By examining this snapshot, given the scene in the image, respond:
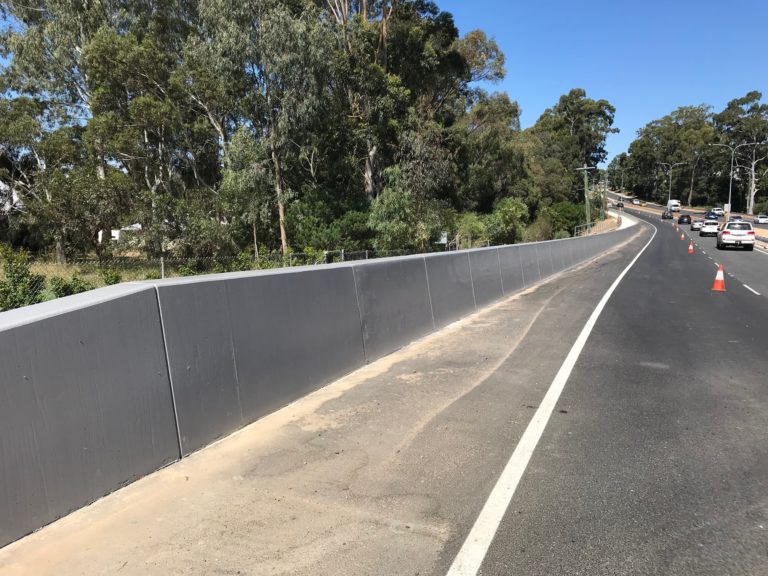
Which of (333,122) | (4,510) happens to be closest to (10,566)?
(4,510)

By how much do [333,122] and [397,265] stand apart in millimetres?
23566

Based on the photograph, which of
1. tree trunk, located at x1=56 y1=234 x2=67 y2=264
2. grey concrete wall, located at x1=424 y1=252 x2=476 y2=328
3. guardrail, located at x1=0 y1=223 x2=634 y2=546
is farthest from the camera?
tree trunk, located at x1=56 y1=234 x2=67 y2=264

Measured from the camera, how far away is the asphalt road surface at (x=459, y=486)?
3.04m

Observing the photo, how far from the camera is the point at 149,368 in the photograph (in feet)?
12.8

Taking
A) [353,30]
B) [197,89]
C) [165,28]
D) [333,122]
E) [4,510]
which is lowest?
[4,510]

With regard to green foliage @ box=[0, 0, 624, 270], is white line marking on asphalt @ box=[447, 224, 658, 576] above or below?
below

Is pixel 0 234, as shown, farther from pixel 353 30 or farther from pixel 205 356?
pixel 205 356

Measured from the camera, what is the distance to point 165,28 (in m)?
35.9

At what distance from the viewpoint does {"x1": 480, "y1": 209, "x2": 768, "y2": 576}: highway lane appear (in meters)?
3.07

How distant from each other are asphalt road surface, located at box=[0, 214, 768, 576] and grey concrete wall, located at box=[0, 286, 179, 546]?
0.17m

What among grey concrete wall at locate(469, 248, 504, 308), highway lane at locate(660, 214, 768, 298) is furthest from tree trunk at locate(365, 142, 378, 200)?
grey concrete wall at locate(469, 248, 504, 308)

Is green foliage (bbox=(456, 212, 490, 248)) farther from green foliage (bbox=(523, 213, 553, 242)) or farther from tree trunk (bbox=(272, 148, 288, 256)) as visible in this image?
tree trunk (bbox=(272, 148, 288, 256))

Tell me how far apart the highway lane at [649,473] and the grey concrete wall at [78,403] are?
244 cm

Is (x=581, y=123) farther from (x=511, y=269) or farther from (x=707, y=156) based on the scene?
(x=511, y=269)
